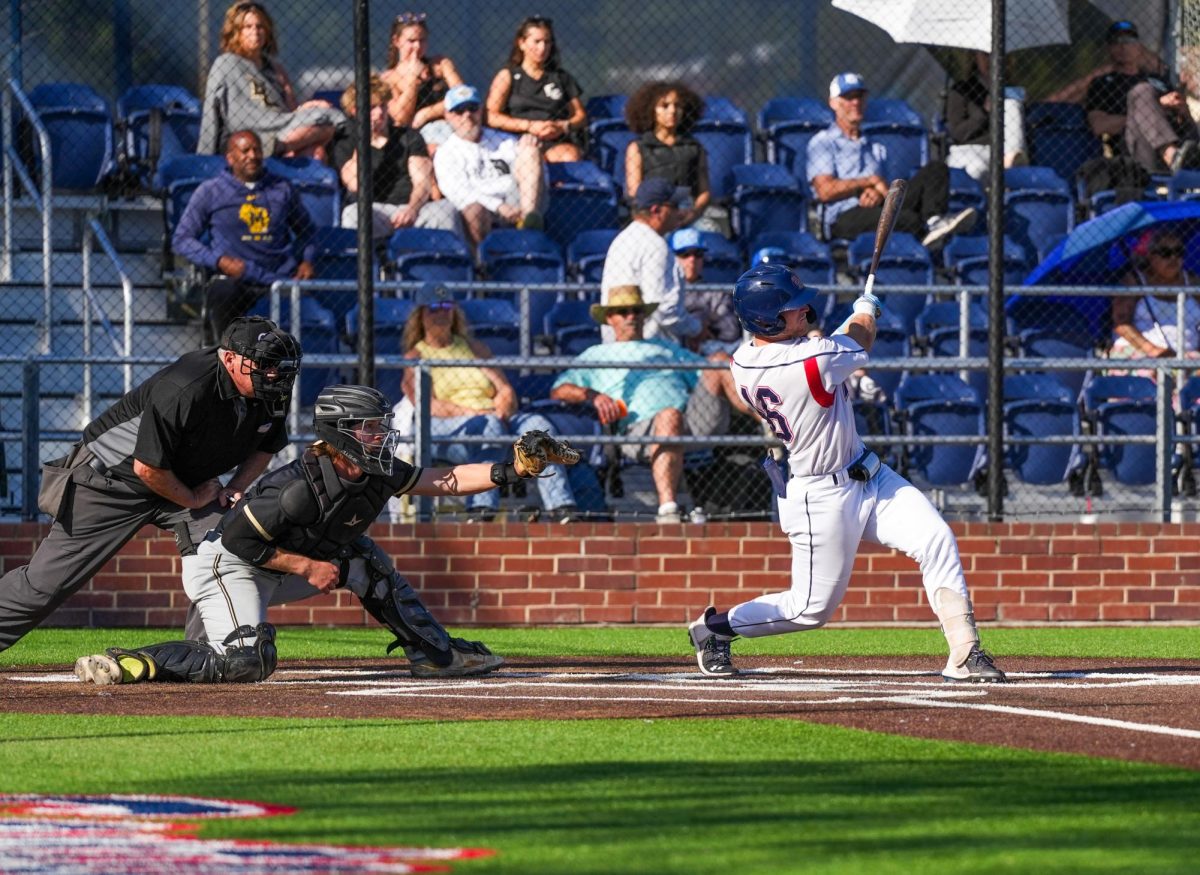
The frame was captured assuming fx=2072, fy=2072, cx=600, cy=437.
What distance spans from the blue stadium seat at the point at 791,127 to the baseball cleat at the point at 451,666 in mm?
8214

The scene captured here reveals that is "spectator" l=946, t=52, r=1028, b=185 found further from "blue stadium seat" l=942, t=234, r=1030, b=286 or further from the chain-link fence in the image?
"blue stadium seat" l=942, t=234, r=1030, b=286

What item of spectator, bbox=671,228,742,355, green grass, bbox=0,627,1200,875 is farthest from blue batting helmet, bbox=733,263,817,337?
spectator, bbox=671,228,742,355

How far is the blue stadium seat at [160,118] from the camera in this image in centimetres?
1546

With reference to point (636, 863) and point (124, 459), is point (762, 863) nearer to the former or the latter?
point (636, 863)

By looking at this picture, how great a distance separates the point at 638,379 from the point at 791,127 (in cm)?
519

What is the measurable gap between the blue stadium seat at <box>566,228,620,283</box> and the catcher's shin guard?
6.42 meters

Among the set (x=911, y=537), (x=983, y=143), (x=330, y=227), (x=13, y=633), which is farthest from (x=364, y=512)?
(x=983, y=143)

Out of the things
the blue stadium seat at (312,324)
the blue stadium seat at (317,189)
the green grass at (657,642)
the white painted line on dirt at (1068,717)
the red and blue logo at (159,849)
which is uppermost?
the blue stadium seat at (317,189)

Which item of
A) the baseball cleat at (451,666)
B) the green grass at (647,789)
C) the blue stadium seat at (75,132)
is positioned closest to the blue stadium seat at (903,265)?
the blue stadium seat at (75,132)

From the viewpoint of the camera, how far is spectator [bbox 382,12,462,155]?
15.1m

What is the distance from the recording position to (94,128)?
49.9ft

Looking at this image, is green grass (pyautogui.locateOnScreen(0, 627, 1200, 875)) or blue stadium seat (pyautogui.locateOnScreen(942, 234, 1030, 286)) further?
blue stadium seat (pyautogui.locateOnScreen(942, 234, 1030, 286))

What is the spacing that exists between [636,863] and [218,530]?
4516 millimetres

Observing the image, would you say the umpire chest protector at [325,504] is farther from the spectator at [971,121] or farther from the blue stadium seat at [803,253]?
the spectator at [971,121]
